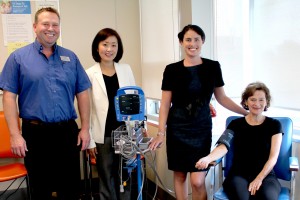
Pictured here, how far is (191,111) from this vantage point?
1.91m

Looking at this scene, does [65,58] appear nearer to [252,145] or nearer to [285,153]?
[252,145]

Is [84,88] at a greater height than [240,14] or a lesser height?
lesser

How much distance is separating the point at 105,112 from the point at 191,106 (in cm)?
61

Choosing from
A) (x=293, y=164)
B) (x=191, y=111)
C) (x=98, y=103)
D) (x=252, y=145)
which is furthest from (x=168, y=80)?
(x=293, y=164)

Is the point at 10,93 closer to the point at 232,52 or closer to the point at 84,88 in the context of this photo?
the point at 84,88

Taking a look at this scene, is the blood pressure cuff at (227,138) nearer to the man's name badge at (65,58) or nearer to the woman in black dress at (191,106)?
the woman in black dress at (191,106)

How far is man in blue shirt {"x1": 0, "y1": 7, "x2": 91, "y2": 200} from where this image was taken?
1878 mm

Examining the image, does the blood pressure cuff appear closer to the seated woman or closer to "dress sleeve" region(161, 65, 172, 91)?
the seated woman

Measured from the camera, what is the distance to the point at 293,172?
1.77m

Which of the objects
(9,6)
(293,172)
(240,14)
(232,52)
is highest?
(9,6)

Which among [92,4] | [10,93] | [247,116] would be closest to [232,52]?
[247,116]

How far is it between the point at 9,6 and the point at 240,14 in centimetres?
218

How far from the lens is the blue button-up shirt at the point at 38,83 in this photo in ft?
6.15

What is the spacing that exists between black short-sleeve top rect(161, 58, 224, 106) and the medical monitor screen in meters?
0.35
